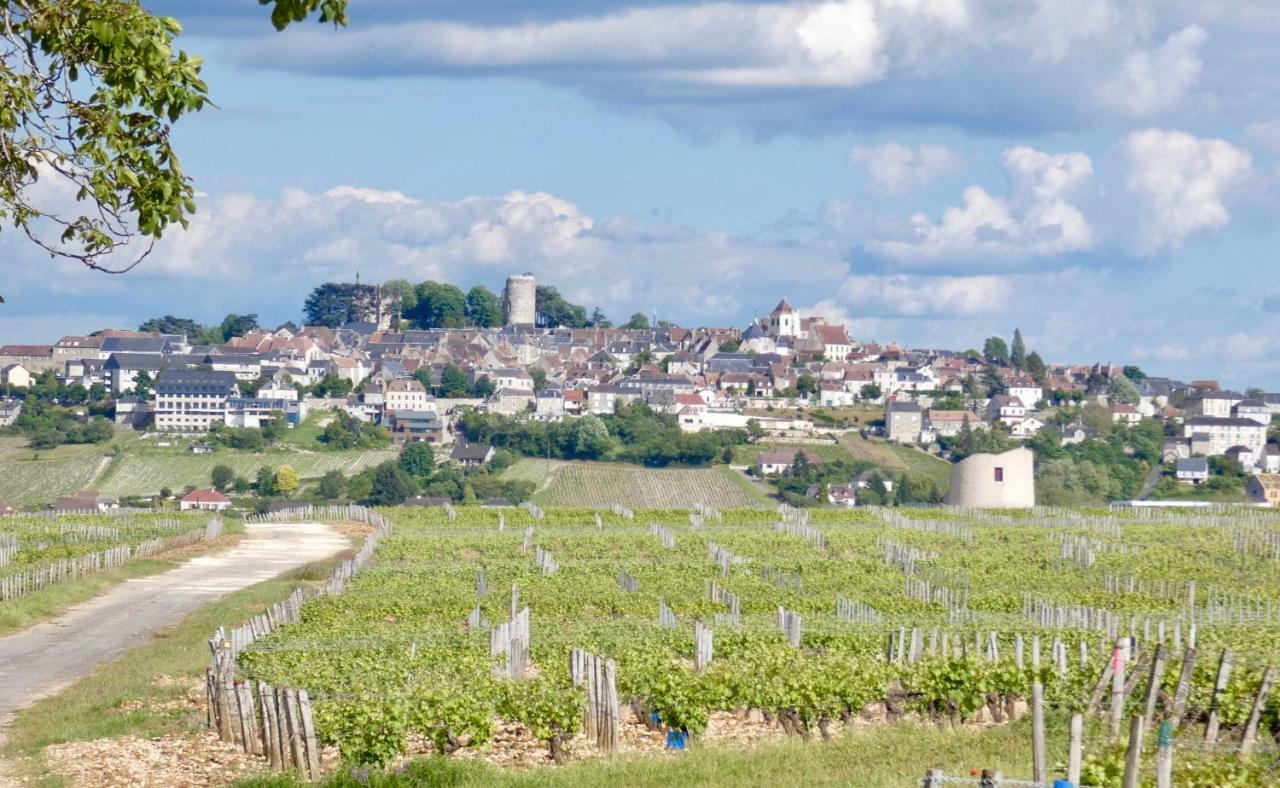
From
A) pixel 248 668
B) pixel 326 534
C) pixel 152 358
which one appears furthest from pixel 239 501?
pixel 248 668

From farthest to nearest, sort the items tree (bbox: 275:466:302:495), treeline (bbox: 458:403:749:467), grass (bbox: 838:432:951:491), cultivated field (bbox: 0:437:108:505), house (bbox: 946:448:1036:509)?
1. treeline (bbox: 458:403:749:467)
2. grass (bbox: 838:432:951:491)
3. tree (bbox: 275:466:302:495)
4. cultivated field (bbox: 0:437:108:505)
5. house (bbox: 946:448:1036:509)

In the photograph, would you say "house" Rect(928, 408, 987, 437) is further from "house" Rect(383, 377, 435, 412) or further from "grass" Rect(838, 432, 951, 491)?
"house" Rect(383, 377, 435, 412)

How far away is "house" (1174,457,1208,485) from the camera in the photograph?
523 ft

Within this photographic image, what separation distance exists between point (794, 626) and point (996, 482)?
54157mm

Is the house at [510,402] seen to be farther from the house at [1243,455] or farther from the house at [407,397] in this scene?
the house at [1243,455]

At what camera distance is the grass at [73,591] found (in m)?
36.0

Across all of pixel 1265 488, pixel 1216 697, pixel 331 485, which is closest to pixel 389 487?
pixel 331 485

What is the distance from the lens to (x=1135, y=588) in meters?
44.0

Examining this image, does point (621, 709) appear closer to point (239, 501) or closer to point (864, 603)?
point (864, 603)

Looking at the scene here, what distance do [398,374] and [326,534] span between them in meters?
134

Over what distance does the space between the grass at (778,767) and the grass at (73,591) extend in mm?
18897

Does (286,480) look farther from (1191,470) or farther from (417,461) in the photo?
(1191,470)

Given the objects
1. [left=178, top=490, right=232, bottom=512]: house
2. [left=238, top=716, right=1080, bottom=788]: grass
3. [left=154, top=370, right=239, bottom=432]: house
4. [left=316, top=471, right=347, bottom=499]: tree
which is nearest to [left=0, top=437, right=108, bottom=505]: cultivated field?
[left=178, top=490, right=232, bottom=512]: house

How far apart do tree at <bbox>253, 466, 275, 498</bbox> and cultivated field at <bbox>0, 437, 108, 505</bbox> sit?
1164 centimetres
